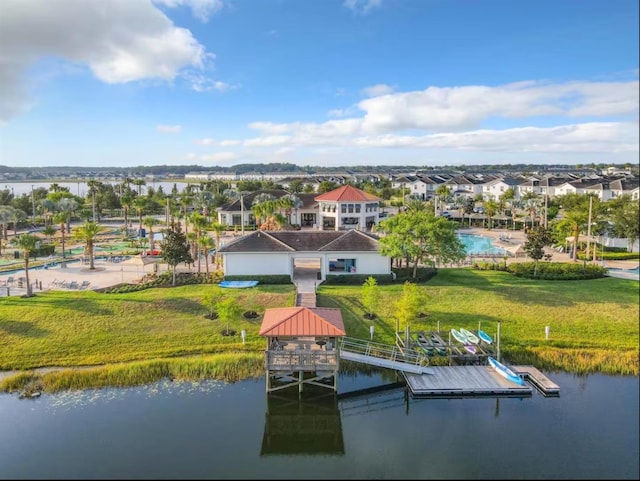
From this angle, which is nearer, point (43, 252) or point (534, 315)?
point (534, 315)

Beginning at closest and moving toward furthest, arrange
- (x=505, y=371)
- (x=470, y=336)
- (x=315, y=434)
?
(x=315, y=434) → (x=505, y=371) → (x=470, y=336)

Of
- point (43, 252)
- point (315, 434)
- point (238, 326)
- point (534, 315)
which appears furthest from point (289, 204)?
point (315, 434)

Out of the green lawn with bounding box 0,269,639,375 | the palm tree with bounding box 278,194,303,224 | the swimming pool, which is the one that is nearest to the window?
the green lawn with bounding box 0,269,639,375

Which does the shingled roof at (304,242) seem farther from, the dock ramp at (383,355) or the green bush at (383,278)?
the dock ramp at (383,355)

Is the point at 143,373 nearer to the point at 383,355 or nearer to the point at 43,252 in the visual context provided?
the point at 383,355

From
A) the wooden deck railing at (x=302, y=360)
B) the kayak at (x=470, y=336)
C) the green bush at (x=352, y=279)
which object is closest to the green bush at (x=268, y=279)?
the green bush at (x=352, y=279)

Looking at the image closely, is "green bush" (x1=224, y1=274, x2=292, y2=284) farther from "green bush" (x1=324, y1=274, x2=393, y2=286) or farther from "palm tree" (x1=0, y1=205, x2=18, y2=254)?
"palm tree" (x1=0, y1=205, x2=18, y2=254)
